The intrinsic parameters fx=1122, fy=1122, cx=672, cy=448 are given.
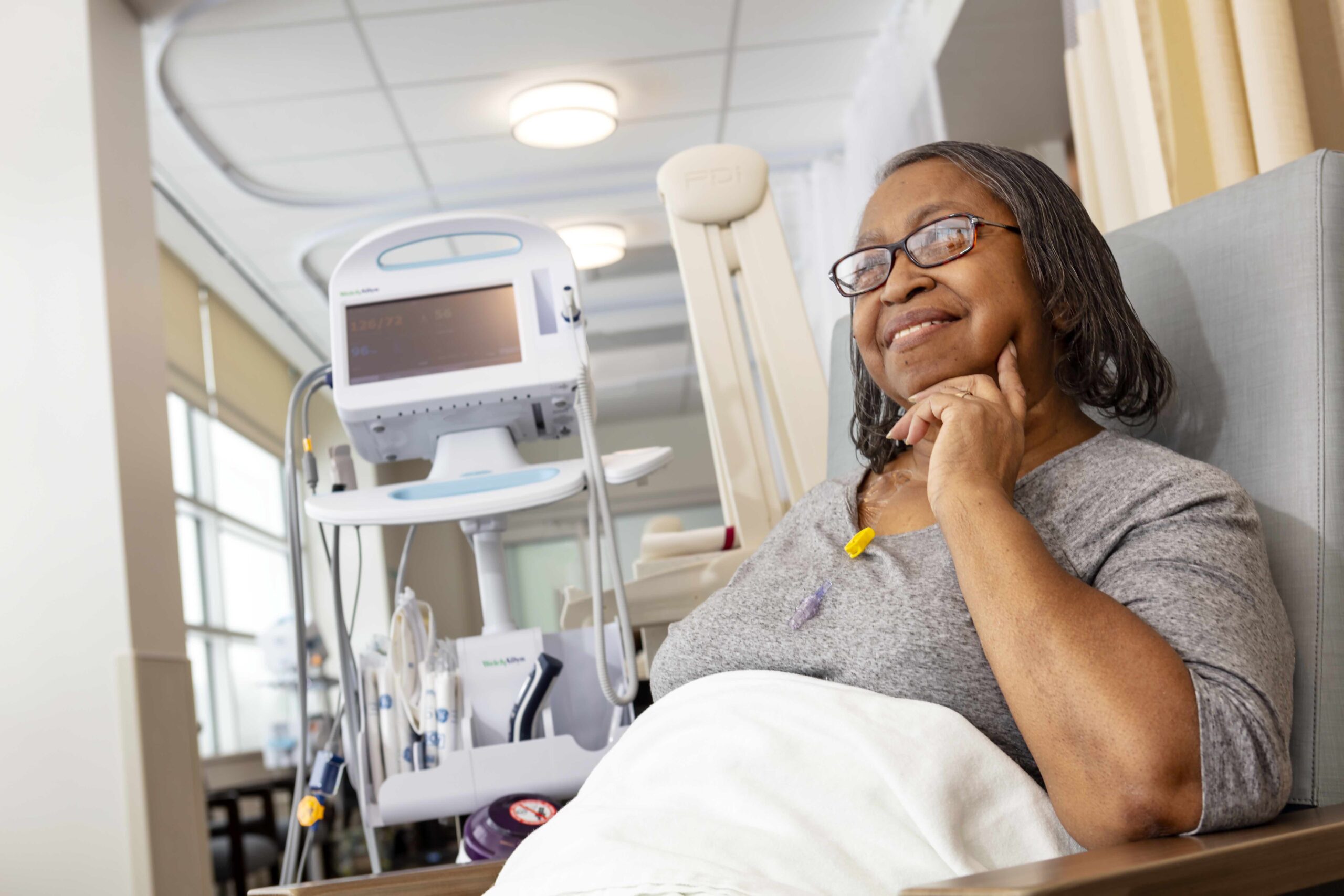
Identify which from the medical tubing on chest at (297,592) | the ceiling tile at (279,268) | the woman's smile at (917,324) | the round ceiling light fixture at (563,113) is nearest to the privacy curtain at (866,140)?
the round ceiling light fixture at (563,113)

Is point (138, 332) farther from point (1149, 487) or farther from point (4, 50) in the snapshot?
point (1149, 487)

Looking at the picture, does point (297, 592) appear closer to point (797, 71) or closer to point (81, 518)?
point (81, 518)

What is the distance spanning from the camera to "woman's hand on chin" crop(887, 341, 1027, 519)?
2.84 feet

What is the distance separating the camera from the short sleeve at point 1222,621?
0.71 metres

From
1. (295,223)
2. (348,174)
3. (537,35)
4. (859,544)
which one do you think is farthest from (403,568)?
(295,223)

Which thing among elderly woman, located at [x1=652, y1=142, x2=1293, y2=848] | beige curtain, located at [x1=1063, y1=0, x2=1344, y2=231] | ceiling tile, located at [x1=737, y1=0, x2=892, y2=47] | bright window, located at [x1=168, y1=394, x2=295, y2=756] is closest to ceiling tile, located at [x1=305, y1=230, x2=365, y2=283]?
bright window, located at [x1=168, y1=394, x2=295, y2=756]

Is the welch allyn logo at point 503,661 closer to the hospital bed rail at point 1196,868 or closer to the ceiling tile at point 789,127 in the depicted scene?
the hospital bed rail at point 1196,868

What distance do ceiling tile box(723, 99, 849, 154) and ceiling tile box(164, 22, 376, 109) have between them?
1328 millimetres

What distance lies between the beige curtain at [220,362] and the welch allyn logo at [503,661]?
10.7ft

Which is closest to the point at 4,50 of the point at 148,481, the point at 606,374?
the point at 148,481

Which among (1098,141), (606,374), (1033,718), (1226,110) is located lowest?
(1033,718)

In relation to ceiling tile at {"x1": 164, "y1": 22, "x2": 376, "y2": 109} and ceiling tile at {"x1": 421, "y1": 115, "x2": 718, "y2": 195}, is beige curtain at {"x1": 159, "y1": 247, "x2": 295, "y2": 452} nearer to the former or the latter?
ceiling tile at {"x1": 164, "y1": 22, "x2": 376, "y2": 109}

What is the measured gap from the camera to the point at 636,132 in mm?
4008

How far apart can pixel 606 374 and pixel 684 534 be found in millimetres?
4830
